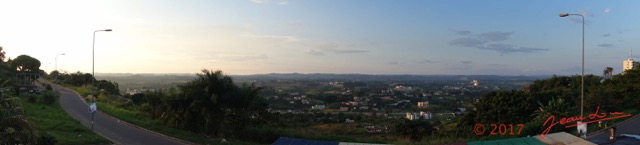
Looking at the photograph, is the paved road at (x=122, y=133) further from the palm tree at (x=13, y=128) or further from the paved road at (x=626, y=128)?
the paved road at (x=626, y=128)

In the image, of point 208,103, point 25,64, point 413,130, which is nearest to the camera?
point 208,103

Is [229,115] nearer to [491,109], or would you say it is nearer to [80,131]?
[80,131]

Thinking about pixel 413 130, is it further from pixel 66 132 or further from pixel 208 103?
pixel 66 132

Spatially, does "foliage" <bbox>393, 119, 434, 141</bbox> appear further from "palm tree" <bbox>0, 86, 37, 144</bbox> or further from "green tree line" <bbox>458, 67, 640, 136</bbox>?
"palm tree" <bbox>0, 86, 37, 144</bbox>

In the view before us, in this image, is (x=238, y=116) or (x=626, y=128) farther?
(x=238, y=116)

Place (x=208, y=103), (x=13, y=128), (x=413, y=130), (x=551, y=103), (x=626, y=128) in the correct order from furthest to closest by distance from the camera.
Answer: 1. (x=551, y=103)
2. (x=413, y=130)
3. (x=208, y=103)
4. (x=626, y=128)
5. (x=13, y=128)

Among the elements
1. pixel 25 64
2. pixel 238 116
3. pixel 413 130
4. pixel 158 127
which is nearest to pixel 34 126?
pixel 158 127

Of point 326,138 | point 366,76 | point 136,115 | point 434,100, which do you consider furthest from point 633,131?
point 366,76

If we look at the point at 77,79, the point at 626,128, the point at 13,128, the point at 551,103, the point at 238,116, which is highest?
the point at 77,79
